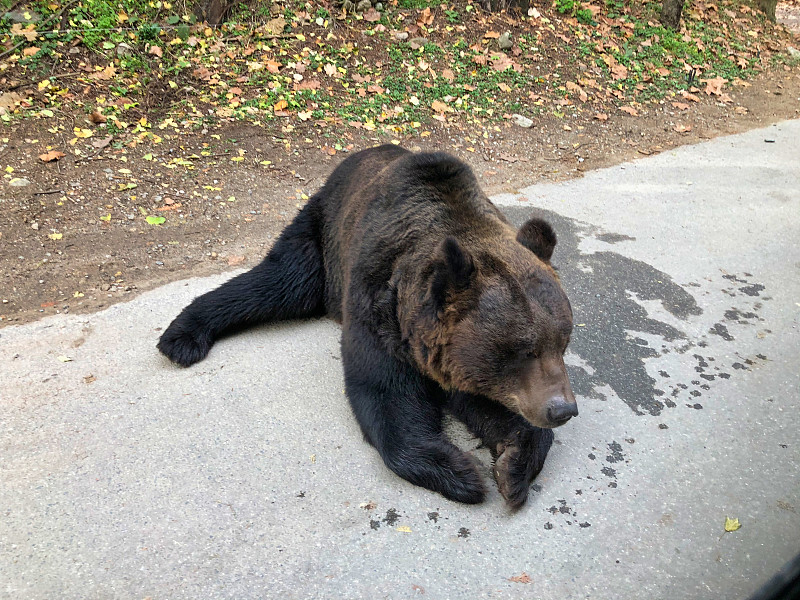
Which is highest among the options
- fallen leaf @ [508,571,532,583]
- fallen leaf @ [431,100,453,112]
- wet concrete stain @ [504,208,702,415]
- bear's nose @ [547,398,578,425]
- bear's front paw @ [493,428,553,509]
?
bear's nose @ [547,398,578,425]

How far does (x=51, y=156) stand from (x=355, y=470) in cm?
439

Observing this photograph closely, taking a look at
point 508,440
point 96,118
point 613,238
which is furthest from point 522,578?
point 96,118

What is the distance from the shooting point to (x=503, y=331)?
2533mm

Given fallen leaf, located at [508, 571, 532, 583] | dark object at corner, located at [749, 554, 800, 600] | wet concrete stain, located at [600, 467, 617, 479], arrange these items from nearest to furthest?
1. dark object at corner, located at [749, 554, 800, 600]
2. fallen leaf, located at [508, 571, 532, 583]
3. wet concrete stain, located at [600, 467, 617, 479]

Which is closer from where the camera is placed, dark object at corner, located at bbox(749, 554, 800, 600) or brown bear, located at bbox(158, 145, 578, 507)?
dark object at corner, located at bbox(749, 554, 800, 600)

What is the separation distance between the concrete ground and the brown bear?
163 mm

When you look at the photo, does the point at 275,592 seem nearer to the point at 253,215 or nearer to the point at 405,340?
the point at 405,340

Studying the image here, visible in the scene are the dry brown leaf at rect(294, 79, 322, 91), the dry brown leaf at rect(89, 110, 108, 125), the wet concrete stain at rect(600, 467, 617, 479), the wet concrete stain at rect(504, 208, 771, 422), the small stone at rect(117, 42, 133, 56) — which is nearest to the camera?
the wet concrete stain at rect(600, 467, 617, 479)

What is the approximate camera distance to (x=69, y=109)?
601cm

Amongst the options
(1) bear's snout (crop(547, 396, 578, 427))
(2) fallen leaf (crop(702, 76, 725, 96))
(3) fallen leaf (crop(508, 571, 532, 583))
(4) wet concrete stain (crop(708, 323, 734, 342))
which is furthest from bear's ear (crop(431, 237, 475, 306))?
(2) fallen leaf (crop(702, 76, 725, 96))

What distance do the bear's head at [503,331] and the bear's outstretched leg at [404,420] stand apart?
1.04 ft

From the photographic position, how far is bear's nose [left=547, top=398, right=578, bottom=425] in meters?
2.48

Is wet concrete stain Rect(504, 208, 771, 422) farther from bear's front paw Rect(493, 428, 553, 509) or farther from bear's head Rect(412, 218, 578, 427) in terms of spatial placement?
bear's head Rect(412, 218, 578, 427)

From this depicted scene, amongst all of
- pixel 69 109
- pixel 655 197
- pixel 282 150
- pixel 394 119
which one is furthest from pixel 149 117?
pixel 655 197
